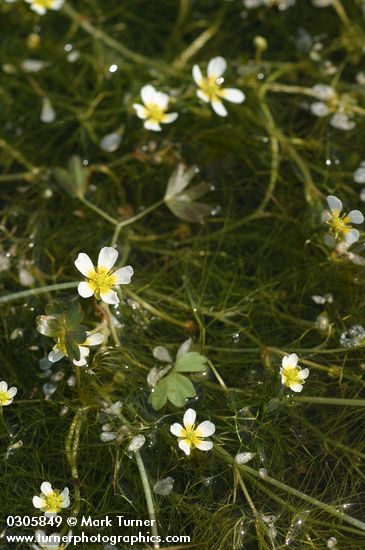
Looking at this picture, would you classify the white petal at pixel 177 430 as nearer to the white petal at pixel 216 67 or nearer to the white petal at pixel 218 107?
the white petal at pixel 218 107

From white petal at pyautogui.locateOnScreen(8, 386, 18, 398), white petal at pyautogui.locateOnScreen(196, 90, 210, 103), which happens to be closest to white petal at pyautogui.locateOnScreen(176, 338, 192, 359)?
white petal at pyautogui.locateOnScreen(8, 386, 18, 398)

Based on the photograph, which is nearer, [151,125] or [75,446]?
[75,446]

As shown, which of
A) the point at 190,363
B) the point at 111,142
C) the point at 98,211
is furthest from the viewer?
the point at 111,142

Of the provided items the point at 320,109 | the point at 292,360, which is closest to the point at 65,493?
the point at 292,360

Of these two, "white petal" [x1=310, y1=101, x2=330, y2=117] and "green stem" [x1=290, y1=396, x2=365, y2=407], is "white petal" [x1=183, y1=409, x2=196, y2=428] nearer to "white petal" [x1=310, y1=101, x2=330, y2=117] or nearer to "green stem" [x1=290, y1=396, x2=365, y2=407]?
"green stem" [x1=290, y1=396, x2=365, y2=407]

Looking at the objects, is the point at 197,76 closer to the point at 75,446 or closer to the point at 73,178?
the point at 73,178

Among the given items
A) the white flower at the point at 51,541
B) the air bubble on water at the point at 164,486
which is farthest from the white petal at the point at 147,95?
the white flower at the point at 51,541

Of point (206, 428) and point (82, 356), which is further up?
point (82, 356)
